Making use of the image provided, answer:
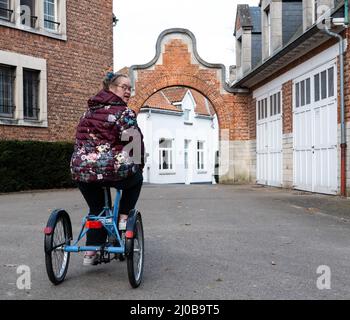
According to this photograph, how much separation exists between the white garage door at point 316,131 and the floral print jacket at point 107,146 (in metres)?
10.3

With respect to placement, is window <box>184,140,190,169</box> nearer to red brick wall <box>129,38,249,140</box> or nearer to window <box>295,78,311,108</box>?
red brick wall <box>129,38,249,140</box>

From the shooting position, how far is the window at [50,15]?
19611 mm

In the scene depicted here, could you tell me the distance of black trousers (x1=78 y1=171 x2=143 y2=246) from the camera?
4797mm

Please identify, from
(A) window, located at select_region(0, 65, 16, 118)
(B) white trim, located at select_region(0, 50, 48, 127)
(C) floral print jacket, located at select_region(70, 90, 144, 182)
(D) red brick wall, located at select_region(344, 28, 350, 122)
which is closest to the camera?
(C) floral print jacket, located at select_region(70, 90, 144, 182)

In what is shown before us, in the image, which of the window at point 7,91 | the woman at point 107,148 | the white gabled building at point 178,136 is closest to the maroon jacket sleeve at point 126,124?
the woman at point 107,148

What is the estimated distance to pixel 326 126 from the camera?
14758 millimetres

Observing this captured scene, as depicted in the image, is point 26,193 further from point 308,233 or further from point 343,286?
point 343,286

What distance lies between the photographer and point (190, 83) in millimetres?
24109

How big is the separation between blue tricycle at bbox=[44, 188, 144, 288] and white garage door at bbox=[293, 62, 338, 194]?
1024cm

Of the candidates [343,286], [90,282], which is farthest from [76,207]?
[343,286]

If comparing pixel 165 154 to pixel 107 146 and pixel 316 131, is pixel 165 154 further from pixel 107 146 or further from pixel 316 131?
pixel 107 146

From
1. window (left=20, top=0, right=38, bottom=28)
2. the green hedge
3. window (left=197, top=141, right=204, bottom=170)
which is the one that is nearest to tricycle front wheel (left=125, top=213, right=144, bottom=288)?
the green hedge

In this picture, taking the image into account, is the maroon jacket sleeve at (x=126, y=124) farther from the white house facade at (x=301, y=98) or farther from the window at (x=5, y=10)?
the window at (x=5, y=10)

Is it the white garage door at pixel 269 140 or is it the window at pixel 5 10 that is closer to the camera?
the window at pixel 5 10
